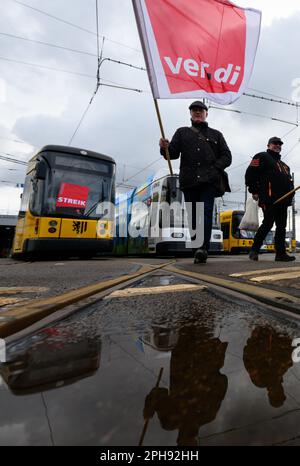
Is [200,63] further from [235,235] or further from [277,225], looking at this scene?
[235,235]

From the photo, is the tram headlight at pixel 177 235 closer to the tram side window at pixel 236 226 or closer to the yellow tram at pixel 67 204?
the yellow tram at pixel 67 204

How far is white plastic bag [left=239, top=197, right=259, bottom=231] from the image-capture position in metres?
4.95

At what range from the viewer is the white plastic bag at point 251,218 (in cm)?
495

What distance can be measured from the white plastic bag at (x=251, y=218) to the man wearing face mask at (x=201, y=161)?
1138 mm

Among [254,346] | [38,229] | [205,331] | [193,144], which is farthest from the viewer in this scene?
[38,229]

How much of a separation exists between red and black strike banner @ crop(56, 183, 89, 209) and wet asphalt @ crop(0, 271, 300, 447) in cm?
659

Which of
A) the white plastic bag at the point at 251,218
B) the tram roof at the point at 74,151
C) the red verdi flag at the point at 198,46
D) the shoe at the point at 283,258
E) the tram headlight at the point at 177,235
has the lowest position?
the shoe at the point at 283,258

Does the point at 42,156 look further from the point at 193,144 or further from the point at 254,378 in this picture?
the point at 254,378

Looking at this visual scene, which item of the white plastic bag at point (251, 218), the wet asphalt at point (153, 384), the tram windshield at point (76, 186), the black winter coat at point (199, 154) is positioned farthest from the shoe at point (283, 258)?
the tram windshield at point (76, 186)

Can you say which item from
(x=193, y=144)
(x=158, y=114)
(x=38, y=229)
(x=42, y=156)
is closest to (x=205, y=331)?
(x=193, y=144)

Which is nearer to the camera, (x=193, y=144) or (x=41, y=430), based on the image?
(x=41, y=430)

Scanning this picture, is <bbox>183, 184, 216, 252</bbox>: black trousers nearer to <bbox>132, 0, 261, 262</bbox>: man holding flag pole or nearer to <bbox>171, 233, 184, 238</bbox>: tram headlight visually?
<bbox>132, 0, 261, 262</bbox>: man holding flag pole
